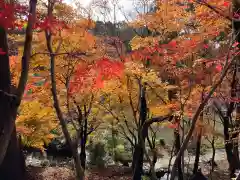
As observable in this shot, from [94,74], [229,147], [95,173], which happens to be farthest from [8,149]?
[95,173]

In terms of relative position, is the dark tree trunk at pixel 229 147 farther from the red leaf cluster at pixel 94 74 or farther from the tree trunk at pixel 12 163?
the tree trunk at pixel 12 163

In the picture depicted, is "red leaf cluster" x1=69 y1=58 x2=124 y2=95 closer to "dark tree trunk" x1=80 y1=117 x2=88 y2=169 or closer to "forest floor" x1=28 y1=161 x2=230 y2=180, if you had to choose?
"dark tree trunk" x1=80 y1=117 x2=88 y2=169

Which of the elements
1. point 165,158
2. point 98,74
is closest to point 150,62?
point 98,74

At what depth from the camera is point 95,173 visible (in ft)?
49.2

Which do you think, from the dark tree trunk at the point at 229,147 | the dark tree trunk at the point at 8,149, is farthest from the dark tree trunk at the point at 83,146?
the dark tree trunk at the point at 8,149

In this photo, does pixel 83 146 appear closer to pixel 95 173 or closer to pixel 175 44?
pixel 95 173

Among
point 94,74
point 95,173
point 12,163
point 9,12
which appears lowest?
point 95,173

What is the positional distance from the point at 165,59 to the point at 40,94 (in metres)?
4.85

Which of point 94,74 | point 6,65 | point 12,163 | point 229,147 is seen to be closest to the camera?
point 6,65

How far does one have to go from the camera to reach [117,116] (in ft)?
36.7

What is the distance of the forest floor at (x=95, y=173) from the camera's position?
13695 mm

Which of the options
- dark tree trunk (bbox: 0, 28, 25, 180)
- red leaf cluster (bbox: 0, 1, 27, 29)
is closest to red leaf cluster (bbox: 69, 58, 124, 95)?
dark tree trunk (bbox: 0, 28, 25, 180)

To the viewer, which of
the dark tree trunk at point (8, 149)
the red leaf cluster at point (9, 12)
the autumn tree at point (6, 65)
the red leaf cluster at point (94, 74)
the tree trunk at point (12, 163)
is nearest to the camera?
the autumn tree at point (6, 65)

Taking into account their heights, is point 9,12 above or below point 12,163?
above
